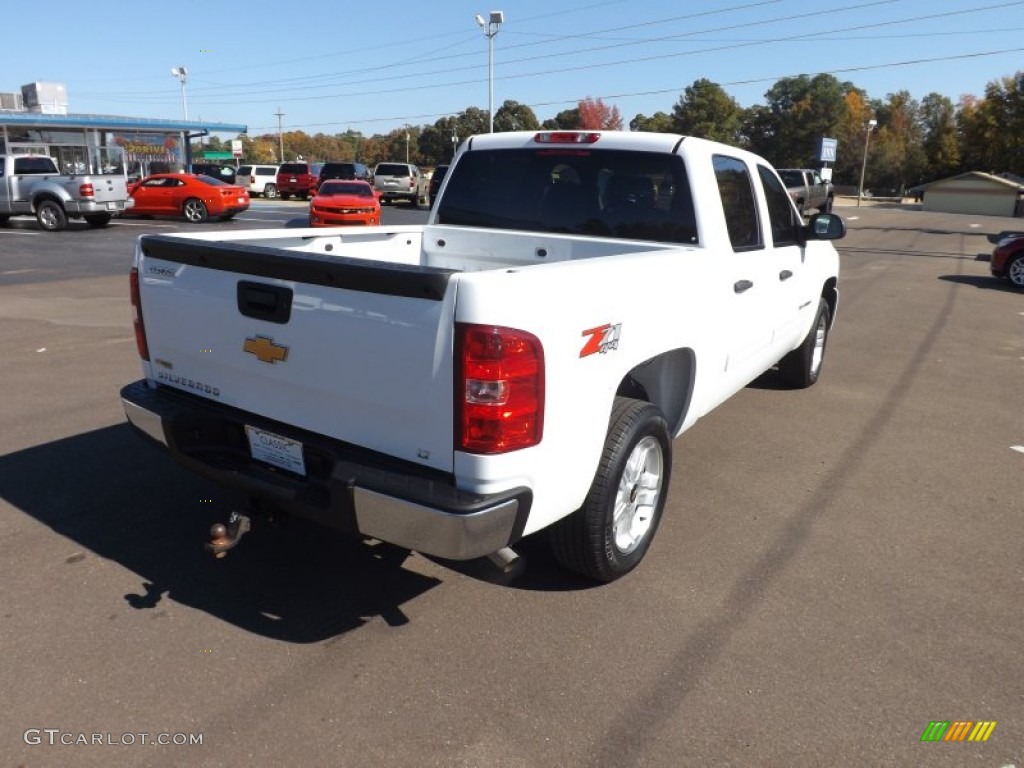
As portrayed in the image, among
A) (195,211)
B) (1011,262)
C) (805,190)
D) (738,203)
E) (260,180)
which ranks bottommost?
(1011,262)

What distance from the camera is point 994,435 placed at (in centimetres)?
582

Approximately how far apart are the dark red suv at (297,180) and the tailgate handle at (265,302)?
1465 inches

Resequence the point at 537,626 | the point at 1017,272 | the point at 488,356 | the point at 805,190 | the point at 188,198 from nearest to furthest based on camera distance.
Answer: the point at 488,356 < the point at 537,626 < the point at 1017,272 < the point at 188,198 < the point at 805,190

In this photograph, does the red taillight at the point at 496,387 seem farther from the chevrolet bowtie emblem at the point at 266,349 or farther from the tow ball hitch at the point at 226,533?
the tow ball hitch at the point at 226,533

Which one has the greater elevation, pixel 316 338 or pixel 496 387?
pixel 316 338

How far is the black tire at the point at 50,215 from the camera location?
2028 centimetres

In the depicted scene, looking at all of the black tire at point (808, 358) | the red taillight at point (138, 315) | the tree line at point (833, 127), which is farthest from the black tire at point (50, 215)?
the tree line at point (833, 127)

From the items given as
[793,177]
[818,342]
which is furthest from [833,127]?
[818,342]

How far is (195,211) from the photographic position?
23703mm

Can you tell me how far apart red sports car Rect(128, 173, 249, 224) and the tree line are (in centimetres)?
5361

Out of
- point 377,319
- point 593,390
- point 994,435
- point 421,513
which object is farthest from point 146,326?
point 994,435

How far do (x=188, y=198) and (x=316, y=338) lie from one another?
23.2 m

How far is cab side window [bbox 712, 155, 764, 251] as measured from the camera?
14.5 feet

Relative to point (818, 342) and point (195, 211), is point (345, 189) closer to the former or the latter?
point (195, 211)
